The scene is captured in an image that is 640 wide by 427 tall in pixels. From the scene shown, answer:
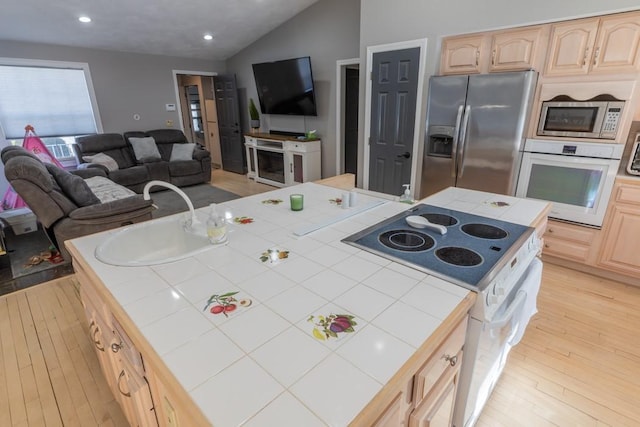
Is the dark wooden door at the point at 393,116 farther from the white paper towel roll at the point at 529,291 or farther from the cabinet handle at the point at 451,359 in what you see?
the cabinet handle at the point at 451,359

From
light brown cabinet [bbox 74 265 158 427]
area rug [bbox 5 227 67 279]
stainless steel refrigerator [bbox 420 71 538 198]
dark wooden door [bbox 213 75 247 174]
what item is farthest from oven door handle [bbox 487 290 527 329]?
dark wooden door [bbox 213 75 247 174]

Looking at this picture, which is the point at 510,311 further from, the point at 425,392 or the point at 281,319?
the point at 281,319

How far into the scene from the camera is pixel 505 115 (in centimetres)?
273

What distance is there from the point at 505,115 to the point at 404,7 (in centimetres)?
161

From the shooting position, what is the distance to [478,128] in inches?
114

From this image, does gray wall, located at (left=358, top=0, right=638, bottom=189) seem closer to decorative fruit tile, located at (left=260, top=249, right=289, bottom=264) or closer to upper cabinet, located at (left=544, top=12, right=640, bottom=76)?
upper cabinet, located at (left=544, top=12, right=640, bottom=76)

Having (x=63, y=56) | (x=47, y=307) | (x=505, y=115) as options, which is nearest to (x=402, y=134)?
(x=505, y=115)

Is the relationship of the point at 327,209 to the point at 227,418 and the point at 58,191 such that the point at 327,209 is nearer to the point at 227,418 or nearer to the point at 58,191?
the point at 227,418

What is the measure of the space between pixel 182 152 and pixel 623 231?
626 centimetres

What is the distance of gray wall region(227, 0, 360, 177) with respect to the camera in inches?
180

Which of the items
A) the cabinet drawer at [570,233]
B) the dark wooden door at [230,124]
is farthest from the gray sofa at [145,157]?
the cabinet drawer at [570,233]

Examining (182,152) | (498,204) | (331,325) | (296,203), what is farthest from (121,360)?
(182,152)

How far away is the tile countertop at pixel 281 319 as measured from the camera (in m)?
0.64

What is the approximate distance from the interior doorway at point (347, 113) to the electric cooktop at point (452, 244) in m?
3.65
